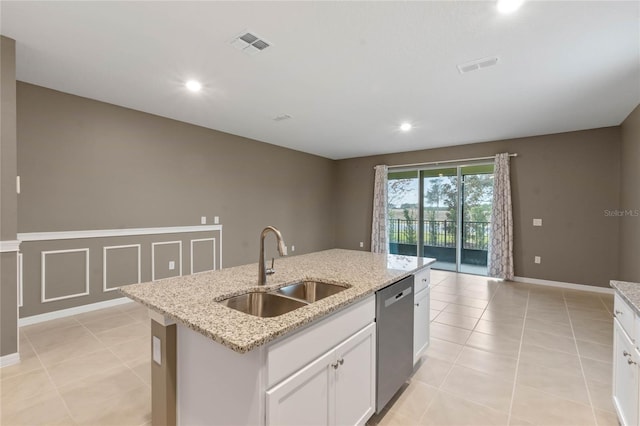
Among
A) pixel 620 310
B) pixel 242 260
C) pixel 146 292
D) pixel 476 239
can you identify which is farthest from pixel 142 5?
pixel 476 239

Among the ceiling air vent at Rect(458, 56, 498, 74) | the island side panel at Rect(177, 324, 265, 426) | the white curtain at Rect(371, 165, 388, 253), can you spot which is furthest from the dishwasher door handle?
the white curtain at Rect(371, 165, 388, 253)

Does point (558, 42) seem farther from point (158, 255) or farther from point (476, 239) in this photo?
point (158, 255)

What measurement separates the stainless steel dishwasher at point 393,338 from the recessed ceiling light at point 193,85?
2.86 m

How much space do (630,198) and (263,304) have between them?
5.10m

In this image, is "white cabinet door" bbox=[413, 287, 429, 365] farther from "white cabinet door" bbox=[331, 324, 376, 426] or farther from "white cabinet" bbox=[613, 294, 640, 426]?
"white cabinet" bbox=[613, 294, 640, 426]

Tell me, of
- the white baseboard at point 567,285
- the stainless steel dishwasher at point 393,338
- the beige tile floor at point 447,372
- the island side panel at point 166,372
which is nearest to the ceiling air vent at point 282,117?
the stainless steel dishwasher at point 393,338

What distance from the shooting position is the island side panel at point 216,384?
1.06m

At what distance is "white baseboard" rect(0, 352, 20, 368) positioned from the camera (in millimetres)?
2320

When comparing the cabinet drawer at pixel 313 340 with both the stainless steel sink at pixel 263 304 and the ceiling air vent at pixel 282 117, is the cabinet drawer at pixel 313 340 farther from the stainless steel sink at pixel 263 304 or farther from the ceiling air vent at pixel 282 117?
the ceiling air vent at pixel 282 117

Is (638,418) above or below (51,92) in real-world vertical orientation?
below

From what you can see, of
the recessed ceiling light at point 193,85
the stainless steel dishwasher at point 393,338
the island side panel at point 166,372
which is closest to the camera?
the island side panel at point 166,372

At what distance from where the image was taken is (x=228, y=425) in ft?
3.82

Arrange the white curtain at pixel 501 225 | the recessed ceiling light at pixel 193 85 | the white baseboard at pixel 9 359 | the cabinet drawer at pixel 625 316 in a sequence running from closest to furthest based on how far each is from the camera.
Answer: the cabinet drawer at pixel 625 316 → the white baseboard at pixel 9 359 → the recessed ceiling light at pixel 193 85 → the white curtain at pixel 501 225

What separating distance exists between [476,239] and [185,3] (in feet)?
19.6
